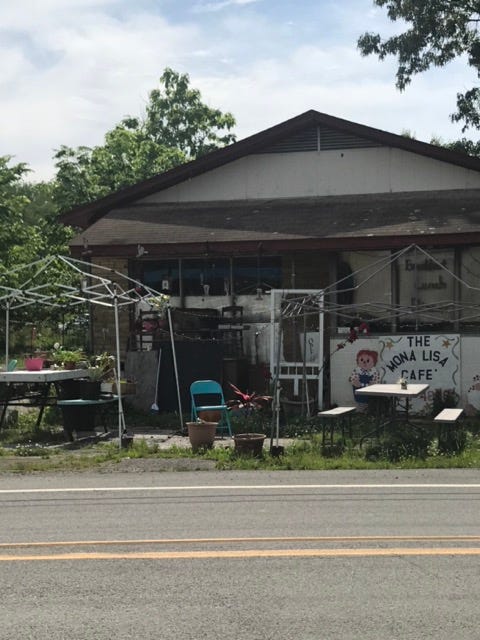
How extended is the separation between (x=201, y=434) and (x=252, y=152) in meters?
8.60

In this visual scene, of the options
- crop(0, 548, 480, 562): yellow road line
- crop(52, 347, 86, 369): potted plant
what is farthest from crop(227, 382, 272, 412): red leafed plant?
crop(0, 548, 480, 562): yellow road line

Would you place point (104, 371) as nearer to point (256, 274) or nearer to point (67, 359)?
point (67, 359)

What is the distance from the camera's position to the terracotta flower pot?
37.4 ft

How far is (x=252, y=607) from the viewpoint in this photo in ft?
15.1

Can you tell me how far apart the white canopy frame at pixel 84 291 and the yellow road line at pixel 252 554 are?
5.77 metres

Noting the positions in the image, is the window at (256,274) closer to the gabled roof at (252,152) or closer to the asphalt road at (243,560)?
Result: the gabled roof at (252,152)

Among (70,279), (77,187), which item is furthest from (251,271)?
(77,187)

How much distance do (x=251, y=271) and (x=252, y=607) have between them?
12.2 m

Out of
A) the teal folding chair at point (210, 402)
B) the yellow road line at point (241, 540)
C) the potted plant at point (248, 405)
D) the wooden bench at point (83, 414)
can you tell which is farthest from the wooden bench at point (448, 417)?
the wooden bench at point (83, 414)

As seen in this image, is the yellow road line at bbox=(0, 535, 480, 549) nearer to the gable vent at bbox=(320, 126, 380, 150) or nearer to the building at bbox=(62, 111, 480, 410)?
the building at bbox=(62, 111, 480, 410)

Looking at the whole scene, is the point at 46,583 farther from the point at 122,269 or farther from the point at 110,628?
the point at 122,269

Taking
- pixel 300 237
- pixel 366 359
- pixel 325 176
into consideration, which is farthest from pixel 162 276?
pixel 366 359

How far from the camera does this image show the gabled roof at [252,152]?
17188 millimetres

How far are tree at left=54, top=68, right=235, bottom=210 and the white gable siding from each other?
17056 millimetres
